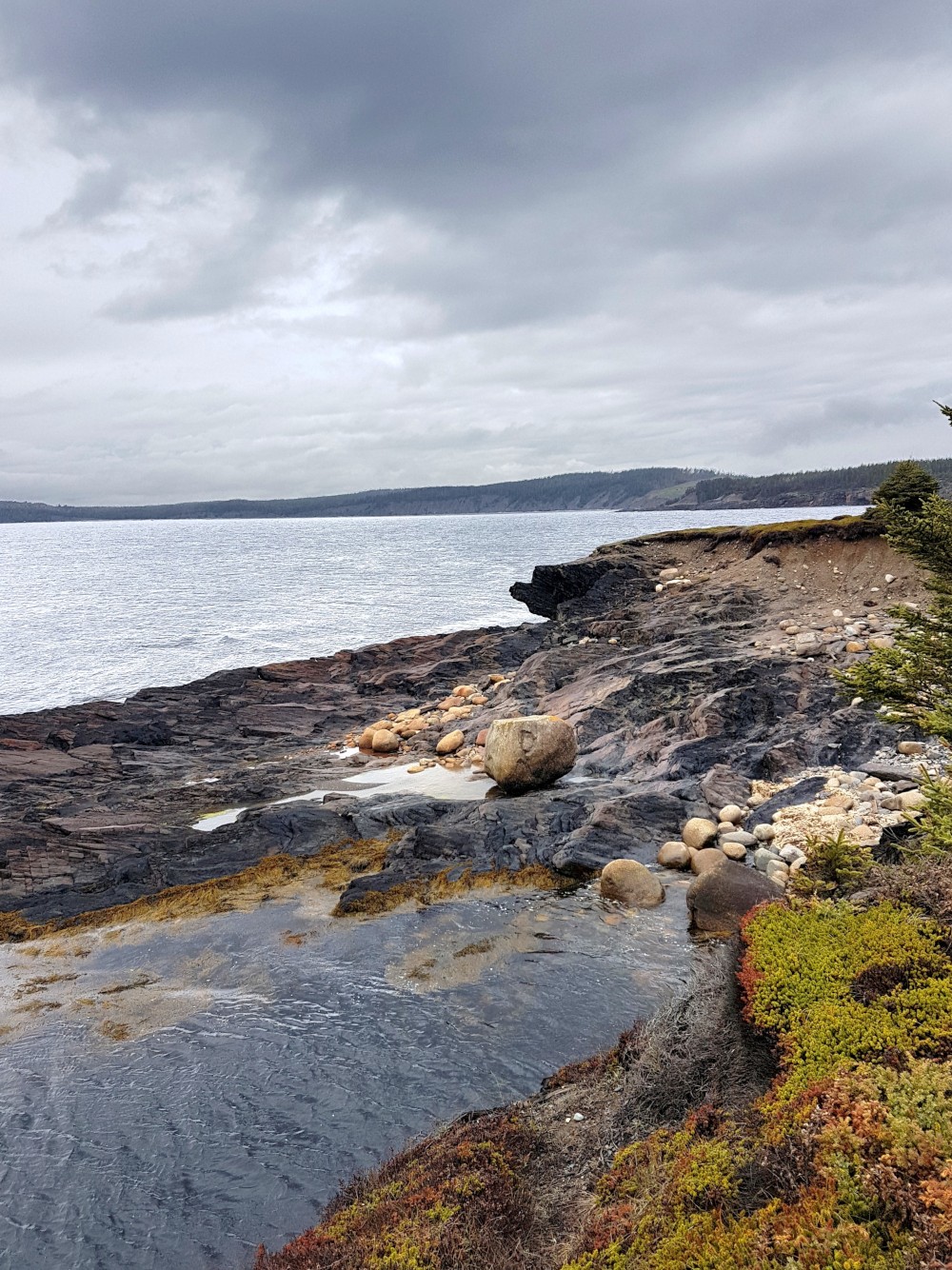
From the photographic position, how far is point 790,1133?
5.16 m

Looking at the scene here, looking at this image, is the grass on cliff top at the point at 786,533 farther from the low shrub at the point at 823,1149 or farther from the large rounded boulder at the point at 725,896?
the low shrub at the point at 823,1149

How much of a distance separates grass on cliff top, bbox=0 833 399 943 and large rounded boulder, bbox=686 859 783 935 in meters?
6.01

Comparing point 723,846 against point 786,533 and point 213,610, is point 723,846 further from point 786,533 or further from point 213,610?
point 213,610

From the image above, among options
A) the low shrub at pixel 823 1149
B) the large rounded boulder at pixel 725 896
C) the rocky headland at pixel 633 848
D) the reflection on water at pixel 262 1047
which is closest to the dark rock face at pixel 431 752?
the rocky headland at pixel 633 848

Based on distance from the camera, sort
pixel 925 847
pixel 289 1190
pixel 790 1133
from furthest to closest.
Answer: pixel 925 847
pixel 289 1190
pixel 790 1133

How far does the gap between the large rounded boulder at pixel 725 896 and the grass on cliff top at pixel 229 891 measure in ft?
19.7

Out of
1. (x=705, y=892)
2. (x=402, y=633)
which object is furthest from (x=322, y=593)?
(x=705, y=892)

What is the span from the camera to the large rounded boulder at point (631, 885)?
12000 mm

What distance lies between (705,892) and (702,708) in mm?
7571

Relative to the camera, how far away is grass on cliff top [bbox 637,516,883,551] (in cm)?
2853

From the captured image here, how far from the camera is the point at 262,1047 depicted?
9070 millimetres

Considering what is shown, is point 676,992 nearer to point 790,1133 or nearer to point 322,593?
point 790,1133

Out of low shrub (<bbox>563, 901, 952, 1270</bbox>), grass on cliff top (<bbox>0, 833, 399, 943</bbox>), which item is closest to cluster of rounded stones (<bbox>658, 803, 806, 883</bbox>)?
Answer: low shrub (<bbox>563, 901, 952, 1270</bbox>)

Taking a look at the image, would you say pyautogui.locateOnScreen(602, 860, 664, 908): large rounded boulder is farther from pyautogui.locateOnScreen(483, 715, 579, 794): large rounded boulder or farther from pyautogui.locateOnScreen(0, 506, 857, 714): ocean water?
pyautogui.locateOnScreen(0, 506, 857, 714): ocean water
